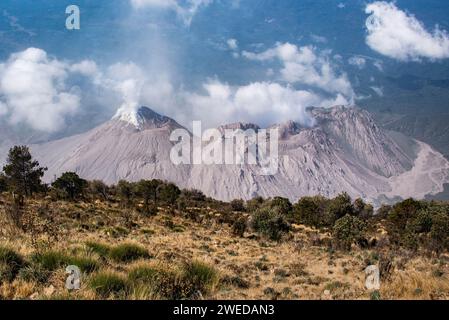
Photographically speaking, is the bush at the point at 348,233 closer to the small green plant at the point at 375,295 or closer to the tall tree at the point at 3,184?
Answer: the small green plant at the point at 375,295

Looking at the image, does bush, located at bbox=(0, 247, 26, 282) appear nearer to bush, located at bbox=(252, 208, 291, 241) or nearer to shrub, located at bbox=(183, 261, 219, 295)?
shrub, located at bbox=(183, 261, 219, 295)

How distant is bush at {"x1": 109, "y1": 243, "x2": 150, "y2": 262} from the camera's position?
12.4 m

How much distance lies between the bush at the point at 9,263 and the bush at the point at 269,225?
78.0 feet

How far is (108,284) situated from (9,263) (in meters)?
2.77

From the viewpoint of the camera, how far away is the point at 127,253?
1288 cm

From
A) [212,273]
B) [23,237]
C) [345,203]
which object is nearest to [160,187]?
[345,203]

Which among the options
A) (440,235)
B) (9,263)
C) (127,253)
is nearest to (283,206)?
(440,235)

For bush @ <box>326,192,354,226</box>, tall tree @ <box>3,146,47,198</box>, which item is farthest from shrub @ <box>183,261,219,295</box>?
bush @ <box>326,192,354,226</box>

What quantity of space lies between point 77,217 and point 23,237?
14472 millimetres

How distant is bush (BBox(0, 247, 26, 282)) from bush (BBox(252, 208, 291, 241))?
23.8 meters

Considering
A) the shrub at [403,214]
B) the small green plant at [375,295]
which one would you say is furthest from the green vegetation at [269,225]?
the small green plant at [375,295]

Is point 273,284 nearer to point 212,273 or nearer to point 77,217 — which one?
point 212,273

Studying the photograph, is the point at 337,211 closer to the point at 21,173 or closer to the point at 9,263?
the point at 21,173

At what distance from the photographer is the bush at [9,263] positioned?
9305 mm
